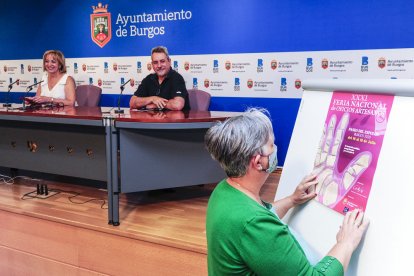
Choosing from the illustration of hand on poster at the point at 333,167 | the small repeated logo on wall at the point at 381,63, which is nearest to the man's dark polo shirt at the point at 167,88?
the small repeated logo on wall at the point at 381,63

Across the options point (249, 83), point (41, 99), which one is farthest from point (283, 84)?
point (41, 99)

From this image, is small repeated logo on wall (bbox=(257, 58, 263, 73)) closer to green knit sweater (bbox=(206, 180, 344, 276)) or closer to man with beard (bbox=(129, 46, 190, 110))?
man with beard (bbox=(129, 46, 190, 110))

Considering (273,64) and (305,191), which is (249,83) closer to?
(273,64)

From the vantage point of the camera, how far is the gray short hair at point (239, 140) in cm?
121

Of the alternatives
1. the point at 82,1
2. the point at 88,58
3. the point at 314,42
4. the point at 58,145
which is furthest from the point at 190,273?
the point at 82,1

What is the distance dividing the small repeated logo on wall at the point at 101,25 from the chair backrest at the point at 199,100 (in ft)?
6.18

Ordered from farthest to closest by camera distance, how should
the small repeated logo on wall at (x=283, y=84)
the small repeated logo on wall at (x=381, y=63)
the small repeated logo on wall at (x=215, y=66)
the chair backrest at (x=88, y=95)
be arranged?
the chair backrest at (x=88, y=95) → the small repeated logo on wall at (x=215, y=66) → the small repeated logo on wall at (x=283, y=84) → the small repeated logo on wall at (x=381, y=63)

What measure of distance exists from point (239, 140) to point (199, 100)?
9.18 ft

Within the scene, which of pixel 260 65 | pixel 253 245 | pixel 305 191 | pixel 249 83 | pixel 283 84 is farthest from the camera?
pixel 249 83

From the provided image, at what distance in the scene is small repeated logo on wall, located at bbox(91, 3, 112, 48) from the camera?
5.30m

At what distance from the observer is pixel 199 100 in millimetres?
3973

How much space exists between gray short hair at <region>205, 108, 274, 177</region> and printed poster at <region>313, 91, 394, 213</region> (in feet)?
0.73

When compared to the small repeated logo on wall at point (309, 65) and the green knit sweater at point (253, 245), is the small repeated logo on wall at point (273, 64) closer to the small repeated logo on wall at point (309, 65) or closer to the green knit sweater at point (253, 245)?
the small repeated logo on wall at point (309, 65)

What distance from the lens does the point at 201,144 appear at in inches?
121
